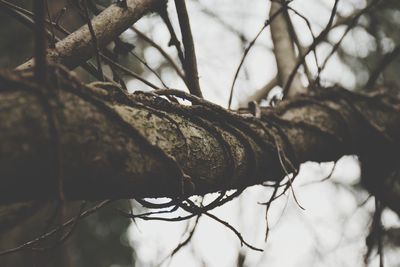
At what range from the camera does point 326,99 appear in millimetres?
1221

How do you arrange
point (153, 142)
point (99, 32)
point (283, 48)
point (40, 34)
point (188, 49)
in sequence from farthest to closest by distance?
point (283, 48) → point (188, 49) → point (99, 32) → point (153, 142) → point (40, 34)

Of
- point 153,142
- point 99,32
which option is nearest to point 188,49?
point 99,32

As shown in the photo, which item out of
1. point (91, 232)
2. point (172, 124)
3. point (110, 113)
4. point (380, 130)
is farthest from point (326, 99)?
point (91, 232)

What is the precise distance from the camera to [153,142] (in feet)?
1.97

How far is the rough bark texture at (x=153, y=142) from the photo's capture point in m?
0.43

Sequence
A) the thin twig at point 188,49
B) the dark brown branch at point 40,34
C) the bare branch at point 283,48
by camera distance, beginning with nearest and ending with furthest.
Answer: the dark brown branch at point 40,34 < the thin twig at point 188,49 < the bare branch at point 283,48

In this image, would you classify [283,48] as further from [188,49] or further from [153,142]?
[153,142]

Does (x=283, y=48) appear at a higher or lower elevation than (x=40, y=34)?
higher

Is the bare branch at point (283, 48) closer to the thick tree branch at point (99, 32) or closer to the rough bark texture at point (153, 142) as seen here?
the rough bark texture at point (153, 142)

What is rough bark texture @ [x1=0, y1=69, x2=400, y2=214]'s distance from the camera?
434 mm

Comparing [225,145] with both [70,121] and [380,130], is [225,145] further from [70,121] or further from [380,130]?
[380,130]

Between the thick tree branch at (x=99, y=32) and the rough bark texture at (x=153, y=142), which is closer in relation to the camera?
the rough bark texture at (x=153, y=142)

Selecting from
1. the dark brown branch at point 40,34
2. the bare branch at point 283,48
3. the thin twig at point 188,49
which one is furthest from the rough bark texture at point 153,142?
the bare branch at point 283,48

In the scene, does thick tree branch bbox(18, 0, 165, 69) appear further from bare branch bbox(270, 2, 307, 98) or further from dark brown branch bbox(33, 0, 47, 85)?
bare branch bbox(270, 2, 307, 98)
